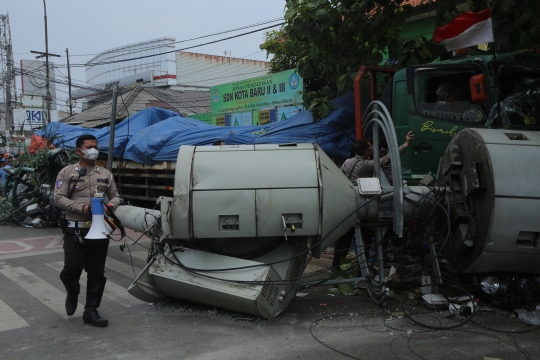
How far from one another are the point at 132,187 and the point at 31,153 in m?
2.75

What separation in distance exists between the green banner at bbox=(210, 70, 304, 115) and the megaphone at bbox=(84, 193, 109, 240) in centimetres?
893

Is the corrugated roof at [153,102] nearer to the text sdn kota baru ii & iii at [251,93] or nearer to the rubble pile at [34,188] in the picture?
the text sdn kota baru ii & iii at [251,93]

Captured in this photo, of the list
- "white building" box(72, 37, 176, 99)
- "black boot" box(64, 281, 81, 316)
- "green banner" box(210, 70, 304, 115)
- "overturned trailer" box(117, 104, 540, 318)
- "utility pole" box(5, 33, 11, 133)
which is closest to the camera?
"overturned trailer" box(117, 104, 540, 318)

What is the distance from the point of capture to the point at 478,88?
616 centimetres

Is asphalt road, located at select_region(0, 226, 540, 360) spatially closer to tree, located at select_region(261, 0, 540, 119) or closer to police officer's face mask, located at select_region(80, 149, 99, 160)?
police officer's face mask, located at select_region(80, 149, 99, 160)

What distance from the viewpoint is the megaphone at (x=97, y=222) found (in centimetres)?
443

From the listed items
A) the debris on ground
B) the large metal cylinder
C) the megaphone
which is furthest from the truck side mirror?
the megaphone

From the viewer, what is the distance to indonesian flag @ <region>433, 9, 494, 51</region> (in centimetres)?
618

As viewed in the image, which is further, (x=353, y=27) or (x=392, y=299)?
(x=353, y=27)

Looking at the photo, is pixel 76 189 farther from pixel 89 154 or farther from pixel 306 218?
pixel 306 218

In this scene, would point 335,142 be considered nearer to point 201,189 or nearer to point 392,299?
point 392,299

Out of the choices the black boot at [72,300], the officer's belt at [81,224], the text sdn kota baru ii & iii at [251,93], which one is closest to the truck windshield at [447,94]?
the officer's belt at [81,224]

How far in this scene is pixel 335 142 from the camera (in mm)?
8609

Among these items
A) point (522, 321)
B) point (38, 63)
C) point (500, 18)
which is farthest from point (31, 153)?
point (38, 63)
